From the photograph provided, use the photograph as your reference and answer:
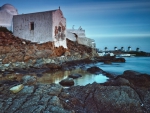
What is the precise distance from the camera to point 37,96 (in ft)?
18.6

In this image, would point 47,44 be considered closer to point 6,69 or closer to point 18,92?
point 6,69

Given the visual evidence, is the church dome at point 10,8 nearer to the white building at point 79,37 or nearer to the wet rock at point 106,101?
the white building at point 79,37

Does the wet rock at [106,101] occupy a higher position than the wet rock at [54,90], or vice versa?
the wet rock at [54,90]

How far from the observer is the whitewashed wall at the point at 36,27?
21250mm

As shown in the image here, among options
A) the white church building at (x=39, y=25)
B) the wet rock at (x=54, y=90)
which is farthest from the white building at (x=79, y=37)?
the wet rock at (x=54, y=90)

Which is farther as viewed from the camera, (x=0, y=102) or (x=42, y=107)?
(x=0, y=102)

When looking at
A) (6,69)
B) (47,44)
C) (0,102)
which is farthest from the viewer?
(47,44)

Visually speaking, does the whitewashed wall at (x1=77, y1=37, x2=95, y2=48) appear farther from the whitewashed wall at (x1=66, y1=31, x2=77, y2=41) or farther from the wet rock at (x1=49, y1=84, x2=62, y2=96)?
the wet rock at (x1=49, y1=84, x2=62, y2=96)

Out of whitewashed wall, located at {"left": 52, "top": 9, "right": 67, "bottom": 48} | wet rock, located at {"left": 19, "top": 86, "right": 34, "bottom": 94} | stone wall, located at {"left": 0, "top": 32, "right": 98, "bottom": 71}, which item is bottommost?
wet rock, located at {"left": 19, "top": 86, "right": 34, "bottom": 94}

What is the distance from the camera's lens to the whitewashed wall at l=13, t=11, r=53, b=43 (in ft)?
69.7

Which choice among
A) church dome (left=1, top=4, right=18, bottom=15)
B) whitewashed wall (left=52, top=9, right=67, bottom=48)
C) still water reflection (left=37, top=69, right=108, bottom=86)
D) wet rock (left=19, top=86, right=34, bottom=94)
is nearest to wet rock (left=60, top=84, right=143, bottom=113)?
wet rock (left=19, top=86, right=34, bottom=94)

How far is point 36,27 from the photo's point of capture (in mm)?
21922

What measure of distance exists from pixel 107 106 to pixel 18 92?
3756mm

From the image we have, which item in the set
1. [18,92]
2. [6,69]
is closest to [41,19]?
[6,69]
